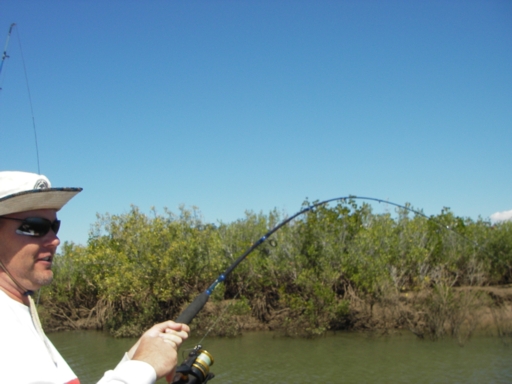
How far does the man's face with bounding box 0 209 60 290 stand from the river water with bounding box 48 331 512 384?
37.6ft

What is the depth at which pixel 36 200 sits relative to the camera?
5.94 ft

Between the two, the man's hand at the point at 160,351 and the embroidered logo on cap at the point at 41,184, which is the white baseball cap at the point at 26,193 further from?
the man's hand at the point at 160,351

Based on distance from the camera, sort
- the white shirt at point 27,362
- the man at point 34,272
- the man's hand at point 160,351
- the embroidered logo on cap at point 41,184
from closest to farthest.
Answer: the white shirt at point 27,362, the man at point 34,272, the man's hand at point 160,351, the embroidered logo on cap at point 41,184

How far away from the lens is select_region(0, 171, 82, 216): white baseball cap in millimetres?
1729

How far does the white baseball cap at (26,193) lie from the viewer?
1.73 meters

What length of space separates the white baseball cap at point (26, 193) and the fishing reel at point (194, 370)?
3.60 ft

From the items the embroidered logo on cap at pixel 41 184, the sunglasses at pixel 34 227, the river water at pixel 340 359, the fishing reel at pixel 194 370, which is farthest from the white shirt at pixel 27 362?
the river water at pixel 340 359

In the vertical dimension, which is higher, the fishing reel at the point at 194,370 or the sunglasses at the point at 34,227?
the sunglasses at the point at 34,227

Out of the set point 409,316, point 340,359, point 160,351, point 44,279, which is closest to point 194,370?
point 160,351

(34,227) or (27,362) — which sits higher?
(34,227)

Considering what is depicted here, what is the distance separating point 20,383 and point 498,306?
18997 mm

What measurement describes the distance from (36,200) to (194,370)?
1253 millimetres

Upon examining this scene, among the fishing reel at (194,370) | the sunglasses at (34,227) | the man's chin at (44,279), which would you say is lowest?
the fishing reel at (194,370)

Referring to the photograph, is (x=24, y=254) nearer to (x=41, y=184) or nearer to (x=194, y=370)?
(x=41, y=184)
